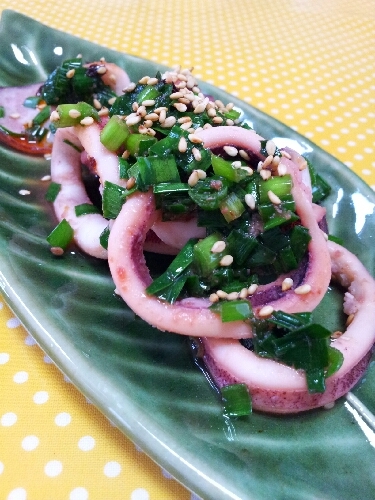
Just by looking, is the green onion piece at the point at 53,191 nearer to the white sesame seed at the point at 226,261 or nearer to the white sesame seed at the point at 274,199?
the white sesame seed at the point at 226,261

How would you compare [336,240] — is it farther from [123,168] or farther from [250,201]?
[123,168]

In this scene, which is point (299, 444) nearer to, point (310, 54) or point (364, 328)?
point (364, 328)

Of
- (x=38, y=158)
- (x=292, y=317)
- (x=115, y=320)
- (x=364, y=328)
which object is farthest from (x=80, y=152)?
(x=364, y=328)

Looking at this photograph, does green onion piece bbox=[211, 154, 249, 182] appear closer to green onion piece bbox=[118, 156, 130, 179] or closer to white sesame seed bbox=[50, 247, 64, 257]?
green onion piece bbox=[118, 156, 130, 179]

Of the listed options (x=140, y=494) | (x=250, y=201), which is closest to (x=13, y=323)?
(x=140, y=494)

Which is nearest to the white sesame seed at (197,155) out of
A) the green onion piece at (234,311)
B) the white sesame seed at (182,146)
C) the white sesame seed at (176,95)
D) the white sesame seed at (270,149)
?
the white sesame seed at (182,146)

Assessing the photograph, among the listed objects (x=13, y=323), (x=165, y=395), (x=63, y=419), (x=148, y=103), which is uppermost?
(x=148, y=103)

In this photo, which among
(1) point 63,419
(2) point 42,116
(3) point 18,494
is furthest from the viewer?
(2) point 42,116

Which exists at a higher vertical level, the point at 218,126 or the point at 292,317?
the point at 218,126
